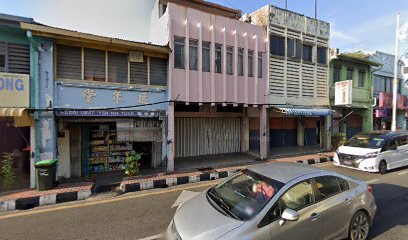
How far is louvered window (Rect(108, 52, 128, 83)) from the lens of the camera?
8.77 m

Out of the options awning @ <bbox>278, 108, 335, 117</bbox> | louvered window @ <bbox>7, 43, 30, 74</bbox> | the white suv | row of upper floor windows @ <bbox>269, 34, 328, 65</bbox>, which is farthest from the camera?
row of upper floor windows @ <bbox>269, 34, 328, 65</bbox>

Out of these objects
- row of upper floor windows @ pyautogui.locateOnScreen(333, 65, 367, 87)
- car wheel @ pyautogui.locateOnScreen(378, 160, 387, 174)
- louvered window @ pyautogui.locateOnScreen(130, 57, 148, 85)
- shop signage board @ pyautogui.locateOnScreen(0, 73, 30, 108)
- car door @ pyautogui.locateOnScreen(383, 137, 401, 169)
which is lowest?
car wheel @ pyautogui.locateOnScreen(378, 160, 387, 174)

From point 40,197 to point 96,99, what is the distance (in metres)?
3.69

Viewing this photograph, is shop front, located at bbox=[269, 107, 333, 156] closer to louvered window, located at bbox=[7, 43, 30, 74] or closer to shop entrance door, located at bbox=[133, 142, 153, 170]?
shop entrance door, located at bbox=[133, 142, 153, 170]

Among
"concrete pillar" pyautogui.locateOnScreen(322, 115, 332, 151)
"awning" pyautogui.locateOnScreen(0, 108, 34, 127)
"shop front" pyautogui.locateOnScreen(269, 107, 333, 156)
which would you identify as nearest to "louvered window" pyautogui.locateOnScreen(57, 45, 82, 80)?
"awning" pyautogui.locateOnScreen(0, 108, 34, 127)

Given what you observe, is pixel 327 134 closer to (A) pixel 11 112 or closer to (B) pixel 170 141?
(B) pixel 170 141

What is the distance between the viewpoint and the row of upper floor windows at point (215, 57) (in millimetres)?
9867

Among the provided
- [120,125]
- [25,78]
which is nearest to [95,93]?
[120,125]

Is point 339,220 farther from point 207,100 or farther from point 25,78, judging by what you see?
point 25,78

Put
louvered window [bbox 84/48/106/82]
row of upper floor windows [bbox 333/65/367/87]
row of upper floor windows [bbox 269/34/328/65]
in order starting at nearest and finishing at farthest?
louvered window [bbox 84/48/106/82], row of upper floor windows [bbox 269/34/328/65], row of upper floor windows [bbox 333/65/367/87]

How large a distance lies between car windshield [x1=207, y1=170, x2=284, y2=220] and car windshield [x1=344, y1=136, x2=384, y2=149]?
8272mm

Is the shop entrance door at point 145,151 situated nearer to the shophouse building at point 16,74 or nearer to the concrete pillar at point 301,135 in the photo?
the shophouse building at point 16,74

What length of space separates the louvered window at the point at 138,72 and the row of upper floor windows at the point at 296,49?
704 cm

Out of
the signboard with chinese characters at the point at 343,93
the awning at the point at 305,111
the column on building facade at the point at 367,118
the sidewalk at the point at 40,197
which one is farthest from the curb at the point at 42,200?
the column on building facade at the point at 367,118
